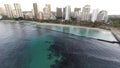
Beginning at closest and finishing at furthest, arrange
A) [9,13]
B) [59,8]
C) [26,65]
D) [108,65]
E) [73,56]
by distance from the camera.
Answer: [26,65]
[108,65]
[73,56]
[9,13]
[59,8]

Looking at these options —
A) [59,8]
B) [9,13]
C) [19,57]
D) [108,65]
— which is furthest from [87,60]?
[9,13]

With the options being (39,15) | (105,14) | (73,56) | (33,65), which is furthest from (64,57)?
(105,14)

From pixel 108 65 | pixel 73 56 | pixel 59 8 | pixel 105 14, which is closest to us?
pixel 108 65

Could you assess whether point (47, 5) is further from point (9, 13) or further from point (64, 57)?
point (64, 57)

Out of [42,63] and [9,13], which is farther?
[9,13]

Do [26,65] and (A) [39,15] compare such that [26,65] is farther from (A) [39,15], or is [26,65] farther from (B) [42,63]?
(A) [39,15]

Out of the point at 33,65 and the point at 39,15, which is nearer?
the point at 33,65

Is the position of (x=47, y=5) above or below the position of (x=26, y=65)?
above

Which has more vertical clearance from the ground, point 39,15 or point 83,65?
point 39,15

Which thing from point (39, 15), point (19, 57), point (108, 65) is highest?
point (39, 15)
